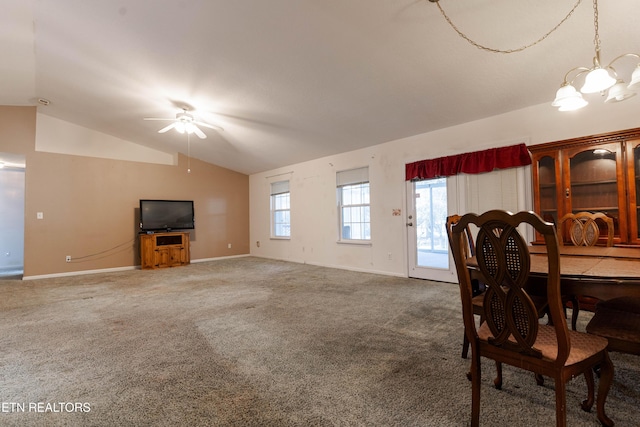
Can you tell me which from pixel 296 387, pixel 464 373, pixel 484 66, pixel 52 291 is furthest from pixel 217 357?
pixel 52 291

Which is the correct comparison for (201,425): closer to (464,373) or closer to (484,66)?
(464,373)

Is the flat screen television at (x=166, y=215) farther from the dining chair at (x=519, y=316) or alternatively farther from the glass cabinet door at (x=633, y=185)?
the glass cabinet door at (x=633, y=185)

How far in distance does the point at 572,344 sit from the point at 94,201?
294 inches

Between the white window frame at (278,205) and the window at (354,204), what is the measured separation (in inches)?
66.4

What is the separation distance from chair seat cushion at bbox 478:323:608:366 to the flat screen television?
6623mm

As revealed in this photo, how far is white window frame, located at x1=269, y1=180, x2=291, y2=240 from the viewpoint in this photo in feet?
23.3

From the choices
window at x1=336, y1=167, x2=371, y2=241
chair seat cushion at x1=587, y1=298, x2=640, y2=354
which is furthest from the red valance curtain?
chair seat cushion at x1=587, y1=298, x2=640, y2=354

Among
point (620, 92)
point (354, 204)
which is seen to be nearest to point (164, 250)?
point (354, 204)

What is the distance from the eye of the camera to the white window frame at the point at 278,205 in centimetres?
710

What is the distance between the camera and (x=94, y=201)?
595 cm

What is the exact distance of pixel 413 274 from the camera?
4.63m

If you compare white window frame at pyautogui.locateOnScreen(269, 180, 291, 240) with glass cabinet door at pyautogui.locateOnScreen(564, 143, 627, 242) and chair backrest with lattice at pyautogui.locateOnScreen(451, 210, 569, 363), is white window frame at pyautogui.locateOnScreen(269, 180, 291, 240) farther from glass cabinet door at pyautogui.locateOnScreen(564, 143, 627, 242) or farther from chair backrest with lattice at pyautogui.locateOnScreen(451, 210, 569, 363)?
chair backrest with lattice at pyautogui.locateOnScreen(451, 210, 569, 363)

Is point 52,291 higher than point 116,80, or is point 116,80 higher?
point 116,80

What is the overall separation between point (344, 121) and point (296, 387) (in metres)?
3.70
